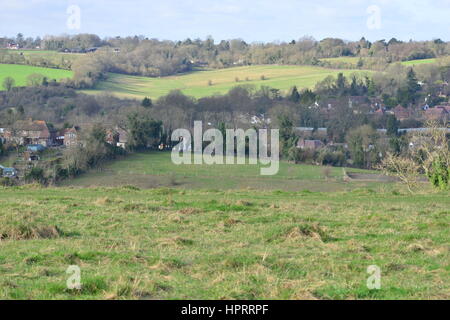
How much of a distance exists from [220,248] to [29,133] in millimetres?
45356

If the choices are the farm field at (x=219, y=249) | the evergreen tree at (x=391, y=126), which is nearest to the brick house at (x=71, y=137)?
the farm field at (x=219, y=249)

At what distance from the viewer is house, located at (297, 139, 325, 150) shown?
57.9 metres

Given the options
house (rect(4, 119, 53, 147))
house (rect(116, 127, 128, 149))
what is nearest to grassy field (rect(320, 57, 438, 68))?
house (rect(116, 127, 128, 149))

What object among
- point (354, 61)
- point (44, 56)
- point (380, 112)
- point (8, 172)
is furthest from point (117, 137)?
point (354, 61)

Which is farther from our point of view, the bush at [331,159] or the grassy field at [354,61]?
the grassy field at [354,61]

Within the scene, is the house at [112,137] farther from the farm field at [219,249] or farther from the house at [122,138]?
A: the farm field at [219,249]

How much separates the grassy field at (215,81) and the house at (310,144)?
2972 cm

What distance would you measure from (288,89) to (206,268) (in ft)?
292

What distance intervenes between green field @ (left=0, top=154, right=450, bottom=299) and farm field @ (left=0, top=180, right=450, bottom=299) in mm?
21

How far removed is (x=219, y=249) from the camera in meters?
11.1

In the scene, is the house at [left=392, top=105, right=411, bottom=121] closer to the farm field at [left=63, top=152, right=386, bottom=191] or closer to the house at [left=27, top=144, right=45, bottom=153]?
the farm field at [left=63, top=152, right=386, bottom=191]

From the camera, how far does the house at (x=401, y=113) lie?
252 ft
